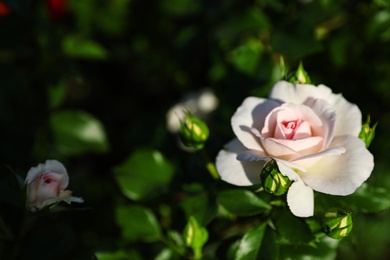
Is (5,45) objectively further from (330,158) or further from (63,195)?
(330,158)

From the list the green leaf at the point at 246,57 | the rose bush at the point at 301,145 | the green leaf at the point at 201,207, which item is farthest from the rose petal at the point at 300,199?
the green leaf at the point at 246,57

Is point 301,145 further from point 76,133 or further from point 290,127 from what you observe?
point 76,133

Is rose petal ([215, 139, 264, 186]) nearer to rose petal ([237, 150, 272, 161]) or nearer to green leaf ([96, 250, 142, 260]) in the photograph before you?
rose petal ([237, 150, 272, 161])

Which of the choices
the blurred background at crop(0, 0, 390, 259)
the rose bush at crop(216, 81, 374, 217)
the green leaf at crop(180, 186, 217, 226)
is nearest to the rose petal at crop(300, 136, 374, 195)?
the rose bush at crop(216, 81, 374, 217)

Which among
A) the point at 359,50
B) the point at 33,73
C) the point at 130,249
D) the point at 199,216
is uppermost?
the point at 359,50

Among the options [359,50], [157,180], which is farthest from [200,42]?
[157,180]

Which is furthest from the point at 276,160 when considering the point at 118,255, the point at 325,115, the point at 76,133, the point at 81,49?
the point at 81,49

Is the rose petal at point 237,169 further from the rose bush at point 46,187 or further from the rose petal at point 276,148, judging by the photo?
the rose bush at point 46,187
